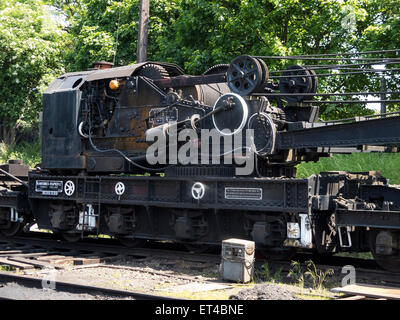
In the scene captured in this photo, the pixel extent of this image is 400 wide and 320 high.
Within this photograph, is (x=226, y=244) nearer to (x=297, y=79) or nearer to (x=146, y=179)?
(x=146, y=179)

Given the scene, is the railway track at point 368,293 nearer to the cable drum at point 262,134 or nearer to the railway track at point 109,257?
the railway track at point 109,257

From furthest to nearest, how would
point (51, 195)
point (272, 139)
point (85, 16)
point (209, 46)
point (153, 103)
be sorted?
point (85, 16), point (209, 46), point (51, 195), point (153, 103), point (272, 139)

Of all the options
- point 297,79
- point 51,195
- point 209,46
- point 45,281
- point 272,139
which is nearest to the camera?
point 45,281

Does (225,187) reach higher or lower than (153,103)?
lower

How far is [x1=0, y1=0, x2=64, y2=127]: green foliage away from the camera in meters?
26.6

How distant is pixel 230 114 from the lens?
33.2 ft

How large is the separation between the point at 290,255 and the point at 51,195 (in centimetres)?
570

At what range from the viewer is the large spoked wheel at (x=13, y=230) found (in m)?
14.1

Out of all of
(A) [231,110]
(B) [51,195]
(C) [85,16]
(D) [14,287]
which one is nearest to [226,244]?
(A) [231,110]

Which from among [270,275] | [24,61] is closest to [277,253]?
[270,275]

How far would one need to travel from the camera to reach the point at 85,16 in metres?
25.8

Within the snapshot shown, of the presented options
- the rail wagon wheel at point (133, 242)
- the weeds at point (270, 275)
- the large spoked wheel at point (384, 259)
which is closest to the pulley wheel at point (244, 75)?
the weeds at point (270, 275)

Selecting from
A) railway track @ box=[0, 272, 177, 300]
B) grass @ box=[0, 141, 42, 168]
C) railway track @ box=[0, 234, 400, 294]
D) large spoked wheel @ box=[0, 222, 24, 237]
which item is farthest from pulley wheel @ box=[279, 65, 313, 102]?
grass @ box=[0, 141, 42, 168]

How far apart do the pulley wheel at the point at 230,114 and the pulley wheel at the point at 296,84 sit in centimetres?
111
